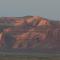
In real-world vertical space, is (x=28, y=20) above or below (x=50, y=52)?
above

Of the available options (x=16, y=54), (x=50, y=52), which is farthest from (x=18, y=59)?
(x=50, y=52)

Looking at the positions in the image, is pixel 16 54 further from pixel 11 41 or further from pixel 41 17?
pixel 41 17

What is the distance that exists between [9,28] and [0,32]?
0.30 meters

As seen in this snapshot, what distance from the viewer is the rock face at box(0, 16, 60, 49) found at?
1164cm

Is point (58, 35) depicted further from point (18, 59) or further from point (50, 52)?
point (18, 59)

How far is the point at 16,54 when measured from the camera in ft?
37.9

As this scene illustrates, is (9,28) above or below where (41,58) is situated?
above

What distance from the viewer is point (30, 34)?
38.3 ft

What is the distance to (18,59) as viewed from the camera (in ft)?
37.7

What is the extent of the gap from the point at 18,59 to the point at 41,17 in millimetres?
1472

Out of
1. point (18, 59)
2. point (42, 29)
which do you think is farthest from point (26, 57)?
point (42, 29)

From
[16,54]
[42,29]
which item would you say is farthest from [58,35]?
[16,54]

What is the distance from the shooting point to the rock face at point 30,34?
11.6m

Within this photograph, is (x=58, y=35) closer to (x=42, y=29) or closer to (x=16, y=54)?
(x=42, y=29)
